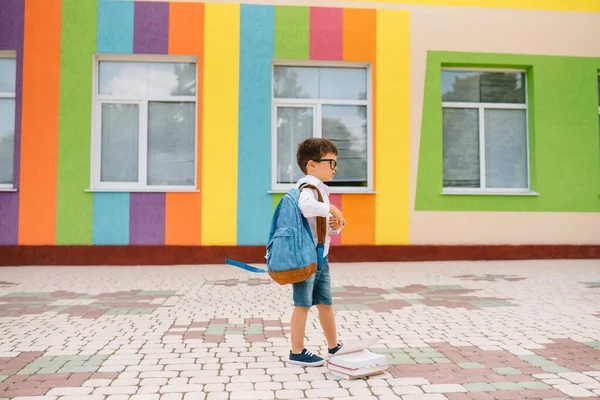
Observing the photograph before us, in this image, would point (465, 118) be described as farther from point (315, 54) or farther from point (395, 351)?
point (395, 351)

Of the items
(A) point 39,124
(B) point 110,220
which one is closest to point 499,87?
(B) point 110,220

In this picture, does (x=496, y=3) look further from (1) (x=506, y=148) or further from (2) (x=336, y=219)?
(2) (x=336, y=219)

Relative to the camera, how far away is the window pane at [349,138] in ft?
33.1

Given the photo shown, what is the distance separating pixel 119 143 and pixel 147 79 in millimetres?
1279

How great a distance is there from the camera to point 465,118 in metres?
10.5

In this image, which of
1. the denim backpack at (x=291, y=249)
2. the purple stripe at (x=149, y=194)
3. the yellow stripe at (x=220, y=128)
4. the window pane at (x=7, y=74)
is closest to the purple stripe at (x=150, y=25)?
the purple stripe at (x=149, y=194)

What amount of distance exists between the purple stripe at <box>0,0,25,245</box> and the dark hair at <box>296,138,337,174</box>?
24.6 feet

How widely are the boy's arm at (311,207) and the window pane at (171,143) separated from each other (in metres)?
6.83

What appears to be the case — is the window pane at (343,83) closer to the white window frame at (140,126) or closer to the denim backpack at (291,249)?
the white window frame at (140,126)

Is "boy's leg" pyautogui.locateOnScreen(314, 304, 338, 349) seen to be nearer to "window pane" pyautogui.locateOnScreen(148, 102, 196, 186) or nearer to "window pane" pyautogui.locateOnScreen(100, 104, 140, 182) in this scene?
"window pane" pyautogui.locateOnScreen(148, 102, 196, 186)

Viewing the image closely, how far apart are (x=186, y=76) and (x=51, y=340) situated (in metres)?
6.71

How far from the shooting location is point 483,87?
1060cm

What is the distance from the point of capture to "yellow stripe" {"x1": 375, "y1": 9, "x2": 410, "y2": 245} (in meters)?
9.87

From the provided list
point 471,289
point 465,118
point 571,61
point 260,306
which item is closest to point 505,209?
point 465,118
